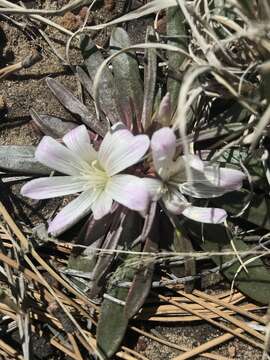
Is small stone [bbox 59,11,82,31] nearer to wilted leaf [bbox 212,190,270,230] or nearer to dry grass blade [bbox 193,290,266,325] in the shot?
wilted leaf [bbox 212,190,270,230]

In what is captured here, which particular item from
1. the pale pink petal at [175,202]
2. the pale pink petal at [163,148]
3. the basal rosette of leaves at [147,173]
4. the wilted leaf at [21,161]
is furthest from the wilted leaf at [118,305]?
the wilted leaf at [21,161]

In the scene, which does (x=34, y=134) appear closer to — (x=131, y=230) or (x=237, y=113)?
(x=131, y=230)

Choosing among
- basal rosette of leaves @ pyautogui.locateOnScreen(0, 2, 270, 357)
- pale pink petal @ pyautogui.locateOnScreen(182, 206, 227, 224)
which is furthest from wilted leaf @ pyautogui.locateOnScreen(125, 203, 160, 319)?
pale pink petal @ pyautogui.locateOnScreen(182, 206, 227, 224)

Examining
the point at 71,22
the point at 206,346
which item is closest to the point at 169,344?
the point at 206,346

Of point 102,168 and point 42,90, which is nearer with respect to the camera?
point 102,168

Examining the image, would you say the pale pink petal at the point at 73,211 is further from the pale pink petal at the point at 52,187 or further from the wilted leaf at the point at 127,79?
the wilted leaf at the point at 127,79

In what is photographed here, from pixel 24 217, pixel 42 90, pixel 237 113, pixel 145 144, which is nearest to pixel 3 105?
pixel 42 90
